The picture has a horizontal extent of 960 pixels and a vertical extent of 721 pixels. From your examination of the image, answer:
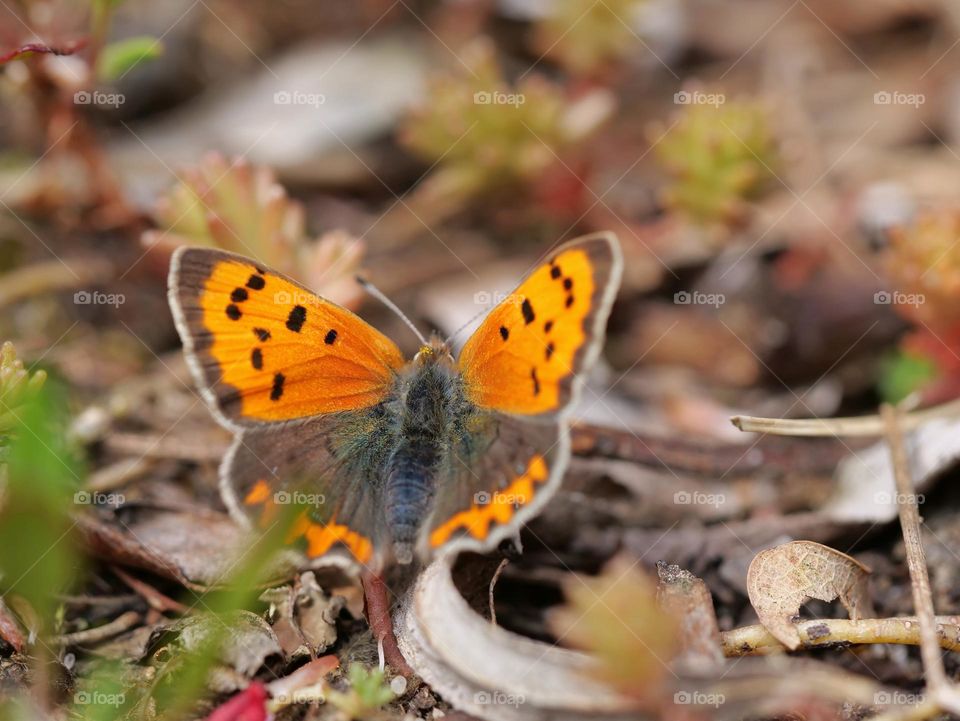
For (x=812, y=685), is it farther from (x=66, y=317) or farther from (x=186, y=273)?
(x=66, y=317)

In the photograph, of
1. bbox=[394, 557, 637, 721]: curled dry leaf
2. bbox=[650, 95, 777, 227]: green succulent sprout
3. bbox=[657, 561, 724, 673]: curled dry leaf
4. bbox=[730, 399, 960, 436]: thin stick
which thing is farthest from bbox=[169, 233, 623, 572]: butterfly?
bbox=[650, 95, 777, 227]: green succulent sprout

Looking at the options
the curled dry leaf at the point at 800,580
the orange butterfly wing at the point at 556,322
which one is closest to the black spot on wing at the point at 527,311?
the orange butterfly wing at the point at 556,322

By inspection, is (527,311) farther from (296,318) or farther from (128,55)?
(128,55)

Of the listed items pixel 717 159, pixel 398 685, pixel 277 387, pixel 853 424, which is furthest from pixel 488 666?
pixel 717 159

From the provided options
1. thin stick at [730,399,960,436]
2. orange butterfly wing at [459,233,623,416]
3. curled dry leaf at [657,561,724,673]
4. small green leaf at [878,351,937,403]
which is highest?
orange butterfly wing at [459,233,623,416]

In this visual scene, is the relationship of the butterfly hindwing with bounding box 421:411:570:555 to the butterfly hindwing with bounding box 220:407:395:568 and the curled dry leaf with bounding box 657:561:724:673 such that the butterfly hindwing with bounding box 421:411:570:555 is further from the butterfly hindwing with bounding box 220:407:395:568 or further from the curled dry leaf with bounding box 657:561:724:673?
the curled dry leaf with bounding box 657:561:724:673

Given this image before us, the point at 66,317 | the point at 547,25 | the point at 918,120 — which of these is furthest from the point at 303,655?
the point at 918,120

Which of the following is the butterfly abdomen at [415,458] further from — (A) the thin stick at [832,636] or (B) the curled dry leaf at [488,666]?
(A) the thin stick at [832,636]
